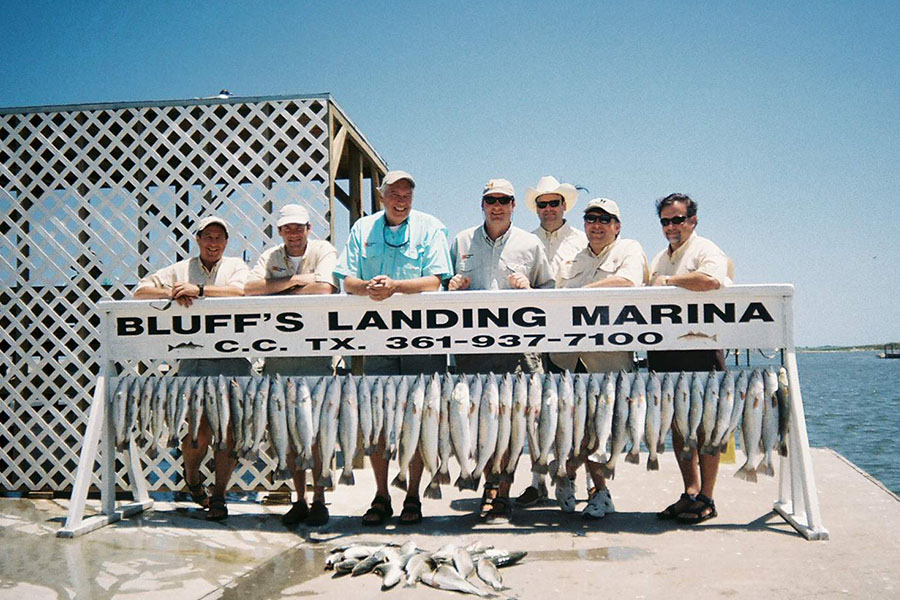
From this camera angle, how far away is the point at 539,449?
13.0ft

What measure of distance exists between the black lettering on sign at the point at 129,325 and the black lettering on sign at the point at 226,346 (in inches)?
22.1

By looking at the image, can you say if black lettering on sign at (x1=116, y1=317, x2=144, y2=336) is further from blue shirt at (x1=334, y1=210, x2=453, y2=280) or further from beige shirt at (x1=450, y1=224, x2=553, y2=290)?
beige shirt at (x1=450, y1=224, x2=553, y2=290)

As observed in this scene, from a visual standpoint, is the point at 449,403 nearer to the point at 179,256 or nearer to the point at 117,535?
the point at 117,535

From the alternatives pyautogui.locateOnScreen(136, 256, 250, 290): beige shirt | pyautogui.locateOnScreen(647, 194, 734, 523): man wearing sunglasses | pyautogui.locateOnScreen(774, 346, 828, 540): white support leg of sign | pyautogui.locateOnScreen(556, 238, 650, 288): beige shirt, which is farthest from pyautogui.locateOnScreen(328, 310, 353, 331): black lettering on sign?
pyautogui.locateOnScreen(774, 346, 828, 540): white support leg of sign

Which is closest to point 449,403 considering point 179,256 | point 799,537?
point 799,537

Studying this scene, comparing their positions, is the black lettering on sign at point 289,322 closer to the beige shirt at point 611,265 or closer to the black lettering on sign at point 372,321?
the black lettering on sign at point 372,321

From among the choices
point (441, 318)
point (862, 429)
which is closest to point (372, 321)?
point (441, 318)

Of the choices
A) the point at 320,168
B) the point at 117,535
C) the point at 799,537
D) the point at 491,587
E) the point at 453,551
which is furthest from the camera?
the point at 320,168

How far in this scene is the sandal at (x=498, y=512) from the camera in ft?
14.0

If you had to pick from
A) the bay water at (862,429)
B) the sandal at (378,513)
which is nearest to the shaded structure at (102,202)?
the sandal at (378,513)

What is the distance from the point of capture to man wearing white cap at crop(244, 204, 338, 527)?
173 inches

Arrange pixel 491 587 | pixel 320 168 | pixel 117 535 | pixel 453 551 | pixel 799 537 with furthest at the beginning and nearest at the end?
pixel 320 168 < pixel 117 535 < pixel 799 537 < pixel 453 551 < pixel 491 587

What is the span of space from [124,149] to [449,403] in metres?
3.64

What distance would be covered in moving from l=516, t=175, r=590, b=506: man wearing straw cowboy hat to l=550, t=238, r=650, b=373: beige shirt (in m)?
0.29
